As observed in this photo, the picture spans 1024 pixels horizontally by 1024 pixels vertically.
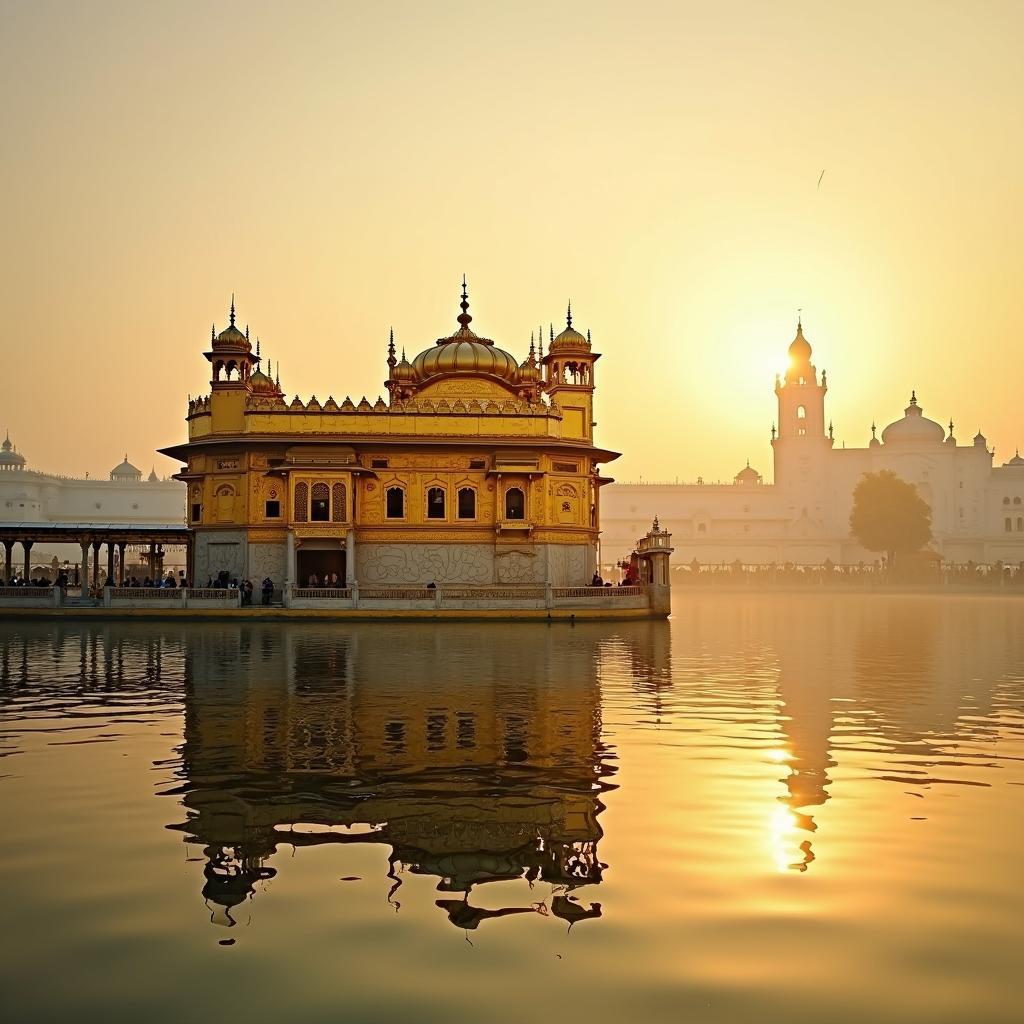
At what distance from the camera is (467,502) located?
37.4m

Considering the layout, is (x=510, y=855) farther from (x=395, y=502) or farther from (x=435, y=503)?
(x=395, y=502)

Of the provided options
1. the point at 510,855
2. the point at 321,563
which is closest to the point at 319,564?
the point at 321,563

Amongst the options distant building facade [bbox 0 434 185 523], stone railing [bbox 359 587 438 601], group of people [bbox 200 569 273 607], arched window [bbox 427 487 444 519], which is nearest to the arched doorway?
group of people [bbox 200 569 273 607]

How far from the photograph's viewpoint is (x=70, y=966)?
5.12 meters

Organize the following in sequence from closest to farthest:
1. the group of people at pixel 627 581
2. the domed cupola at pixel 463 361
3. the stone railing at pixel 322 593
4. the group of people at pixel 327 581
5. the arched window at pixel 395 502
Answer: the stone railing at pixel 322 593, the group of people at pixel 327 581, the arched window at pixel 395 502, the group of people at pixel 627 581, the domed cupola at pixel 463 361

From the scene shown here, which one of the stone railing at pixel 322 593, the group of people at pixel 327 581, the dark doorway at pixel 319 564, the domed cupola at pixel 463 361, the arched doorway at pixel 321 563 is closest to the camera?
the stone railing at pixel 322 593

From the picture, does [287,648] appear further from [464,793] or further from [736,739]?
[464,793]

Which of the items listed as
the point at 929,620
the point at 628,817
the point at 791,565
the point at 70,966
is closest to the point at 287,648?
the point at 628,817

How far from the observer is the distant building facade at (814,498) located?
109062 mm

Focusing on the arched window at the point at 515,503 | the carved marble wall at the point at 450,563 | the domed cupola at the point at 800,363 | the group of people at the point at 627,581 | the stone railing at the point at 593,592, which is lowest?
the stone railing at the point at 593,592

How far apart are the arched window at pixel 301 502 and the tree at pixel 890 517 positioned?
60.6 m

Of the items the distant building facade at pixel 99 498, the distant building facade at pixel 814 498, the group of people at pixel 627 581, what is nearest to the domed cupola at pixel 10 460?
the distant building facade at pixel 99 498

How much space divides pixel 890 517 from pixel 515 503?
56466 mm

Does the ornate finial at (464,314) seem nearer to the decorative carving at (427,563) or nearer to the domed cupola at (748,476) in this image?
the decorative carving at (427,563)
